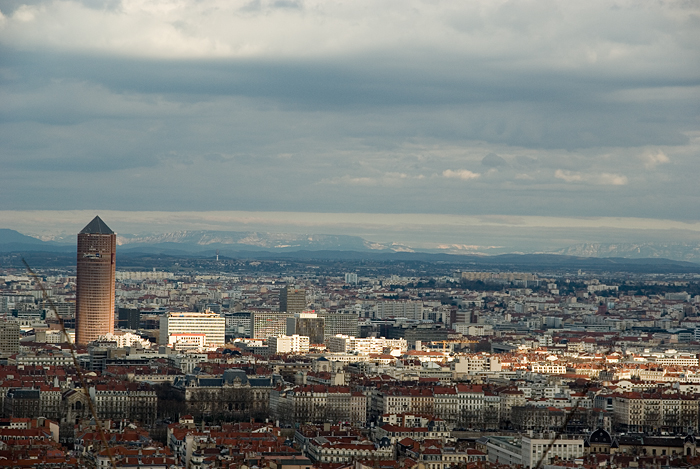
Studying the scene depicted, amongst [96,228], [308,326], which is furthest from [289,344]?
[96,228]

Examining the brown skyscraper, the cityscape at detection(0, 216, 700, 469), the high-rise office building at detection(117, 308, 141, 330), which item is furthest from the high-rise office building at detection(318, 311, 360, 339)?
the brown skyscraper

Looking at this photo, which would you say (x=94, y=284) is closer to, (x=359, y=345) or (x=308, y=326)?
(x=308, y=326)

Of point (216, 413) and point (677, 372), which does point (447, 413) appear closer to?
Answer: point (216, 413)

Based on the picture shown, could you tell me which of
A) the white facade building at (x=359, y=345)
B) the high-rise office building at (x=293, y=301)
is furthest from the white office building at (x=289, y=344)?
the high-rise office building at (x=293, y=301)

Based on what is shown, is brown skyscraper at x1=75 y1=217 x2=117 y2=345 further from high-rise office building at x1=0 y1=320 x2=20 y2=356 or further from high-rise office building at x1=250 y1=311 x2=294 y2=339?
high-rise office building at x1=250 y1=311 x2=294 y2=339

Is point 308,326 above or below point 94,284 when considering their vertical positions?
below

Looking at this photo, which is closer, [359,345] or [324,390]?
[324,390]

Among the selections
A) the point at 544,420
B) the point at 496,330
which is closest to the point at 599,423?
the point at 544,420

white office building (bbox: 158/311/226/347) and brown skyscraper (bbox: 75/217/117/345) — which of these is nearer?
white office building (bbox: 158/311/226/347)
